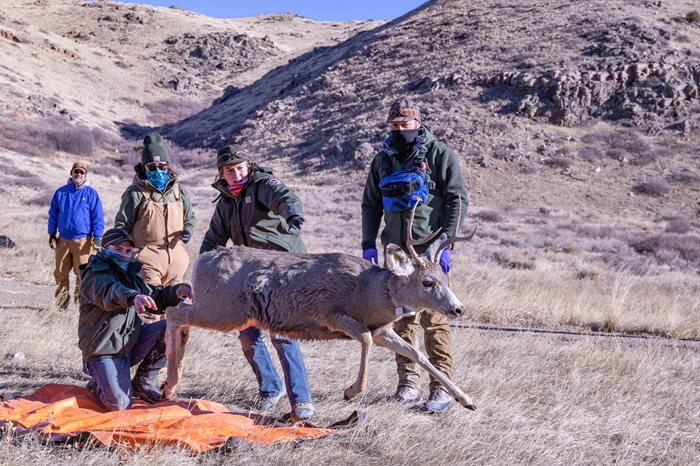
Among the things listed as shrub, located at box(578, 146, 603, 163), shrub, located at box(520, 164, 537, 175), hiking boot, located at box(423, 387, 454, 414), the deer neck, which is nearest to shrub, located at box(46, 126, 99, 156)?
shrub, located at box(520, 164, 537, 175)

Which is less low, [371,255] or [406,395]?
[371,255]

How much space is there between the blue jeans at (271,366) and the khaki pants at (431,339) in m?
0.85

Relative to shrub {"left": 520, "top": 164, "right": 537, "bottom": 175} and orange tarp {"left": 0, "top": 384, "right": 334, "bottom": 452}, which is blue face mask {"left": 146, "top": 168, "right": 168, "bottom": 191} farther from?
shrub {"left": 520, "top": 164, "right": 537, "bottom": 175}

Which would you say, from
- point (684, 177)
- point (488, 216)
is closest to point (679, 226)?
point (684, 177)

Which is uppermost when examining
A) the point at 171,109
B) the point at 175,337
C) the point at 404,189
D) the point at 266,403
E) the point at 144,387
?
the point at 171,109

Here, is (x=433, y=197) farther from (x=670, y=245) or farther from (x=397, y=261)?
(x=670, y=245)

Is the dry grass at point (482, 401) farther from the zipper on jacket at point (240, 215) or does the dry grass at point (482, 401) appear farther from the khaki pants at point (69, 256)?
the zipper on jacket at point (240, 215)

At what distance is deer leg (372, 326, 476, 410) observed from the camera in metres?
4.57

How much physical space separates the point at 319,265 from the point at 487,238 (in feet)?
56.3

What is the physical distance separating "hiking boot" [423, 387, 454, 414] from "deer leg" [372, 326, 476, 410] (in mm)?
756

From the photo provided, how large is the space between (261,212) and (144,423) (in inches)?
71.8

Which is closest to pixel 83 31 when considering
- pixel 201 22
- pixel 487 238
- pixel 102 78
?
pixel 201 22

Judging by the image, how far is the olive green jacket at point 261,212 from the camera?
5.31 meters

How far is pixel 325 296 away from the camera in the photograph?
15.6 ft
